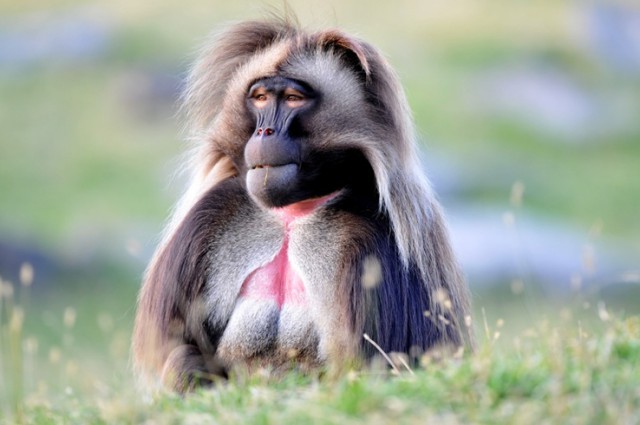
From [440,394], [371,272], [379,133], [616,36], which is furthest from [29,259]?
[616,36]

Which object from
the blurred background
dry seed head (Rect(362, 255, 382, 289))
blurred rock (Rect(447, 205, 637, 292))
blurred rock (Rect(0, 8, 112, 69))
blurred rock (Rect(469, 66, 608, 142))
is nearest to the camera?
dry seed head (Rect(362, 255, 382, 289))

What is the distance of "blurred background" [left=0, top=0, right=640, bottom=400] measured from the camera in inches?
771

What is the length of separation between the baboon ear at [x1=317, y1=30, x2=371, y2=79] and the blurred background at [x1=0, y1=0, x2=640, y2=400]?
863 cm

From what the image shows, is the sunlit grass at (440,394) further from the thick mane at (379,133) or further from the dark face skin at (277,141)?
the dark face skin at (277,141)

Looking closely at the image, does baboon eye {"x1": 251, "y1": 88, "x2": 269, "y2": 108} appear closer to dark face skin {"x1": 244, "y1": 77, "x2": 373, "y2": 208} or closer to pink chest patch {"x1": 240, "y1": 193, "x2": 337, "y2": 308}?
dark face skin {"x1": 244, "y1": 77, "x2": 373, "y2": 208}

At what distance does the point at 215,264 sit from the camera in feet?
23.8

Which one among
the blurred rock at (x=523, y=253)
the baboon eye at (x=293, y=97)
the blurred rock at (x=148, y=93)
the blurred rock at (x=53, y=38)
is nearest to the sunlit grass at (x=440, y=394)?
the baboon eye at (x=293, y=97)

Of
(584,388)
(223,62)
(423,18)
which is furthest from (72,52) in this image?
(584,388)

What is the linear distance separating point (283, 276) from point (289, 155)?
74cm

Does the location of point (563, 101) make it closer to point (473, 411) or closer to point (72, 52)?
point (72, 52)

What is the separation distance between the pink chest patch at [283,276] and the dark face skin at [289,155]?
0.12 m

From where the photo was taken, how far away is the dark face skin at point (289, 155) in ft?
22.8

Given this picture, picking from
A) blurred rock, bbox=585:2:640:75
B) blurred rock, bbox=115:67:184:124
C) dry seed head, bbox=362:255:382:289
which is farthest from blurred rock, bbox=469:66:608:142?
dry seed head, bbox=362:255:382:289

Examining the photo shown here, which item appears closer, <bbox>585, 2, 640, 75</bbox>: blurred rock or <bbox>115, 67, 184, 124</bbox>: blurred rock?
<bbox>115, 67, 184, 124</bbox>: blurred rock
